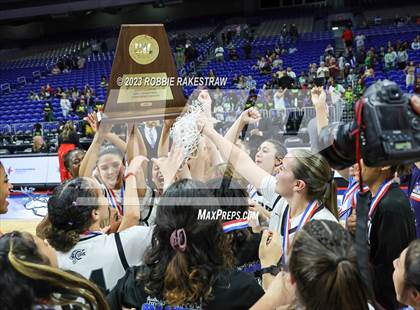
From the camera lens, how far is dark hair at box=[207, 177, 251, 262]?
197 centimetres

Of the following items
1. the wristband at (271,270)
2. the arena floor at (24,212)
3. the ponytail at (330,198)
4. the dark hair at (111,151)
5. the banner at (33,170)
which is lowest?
the arena floor at (24,212)

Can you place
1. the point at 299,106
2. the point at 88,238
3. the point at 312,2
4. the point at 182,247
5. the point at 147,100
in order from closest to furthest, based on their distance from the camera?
the point at 182,247, the point at 88,238, the point at 147,100, the point at 299,106, the point at 312,2

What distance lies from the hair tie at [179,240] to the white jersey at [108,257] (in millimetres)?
302

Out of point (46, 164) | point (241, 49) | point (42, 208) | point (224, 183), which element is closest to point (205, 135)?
point (224, 183)

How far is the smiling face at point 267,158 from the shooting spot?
8.41 feet

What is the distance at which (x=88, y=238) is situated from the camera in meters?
1.76

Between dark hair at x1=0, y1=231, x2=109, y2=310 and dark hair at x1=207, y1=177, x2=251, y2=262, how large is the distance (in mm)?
720

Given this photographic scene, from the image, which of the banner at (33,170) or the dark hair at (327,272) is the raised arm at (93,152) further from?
the banner at (33,170)

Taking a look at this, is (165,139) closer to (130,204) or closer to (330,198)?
(130,204)

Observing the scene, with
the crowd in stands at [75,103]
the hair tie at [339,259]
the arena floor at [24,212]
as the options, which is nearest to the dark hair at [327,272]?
the hair tie at [339,259]

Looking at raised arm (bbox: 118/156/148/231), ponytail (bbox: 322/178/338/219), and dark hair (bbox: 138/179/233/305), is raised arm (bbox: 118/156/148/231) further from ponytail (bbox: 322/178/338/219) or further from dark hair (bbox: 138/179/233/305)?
ponytail (bbox: 322/178/338/219)

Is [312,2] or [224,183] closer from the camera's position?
[224,183]

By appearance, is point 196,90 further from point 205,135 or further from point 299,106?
point 299,106

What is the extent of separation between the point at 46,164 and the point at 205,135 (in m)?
5.62
